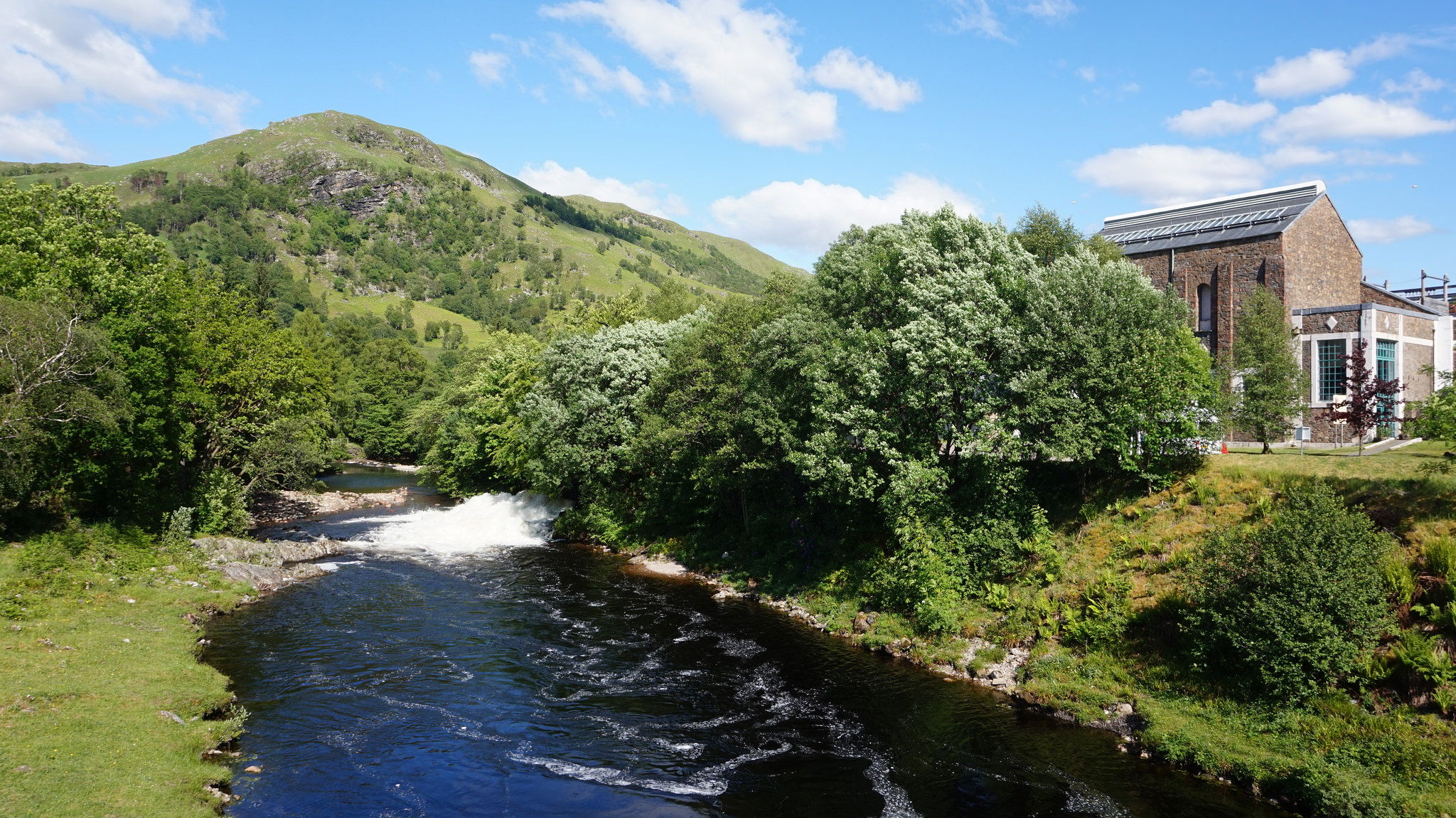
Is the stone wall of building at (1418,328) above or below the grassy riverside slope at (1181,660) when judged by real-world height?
above

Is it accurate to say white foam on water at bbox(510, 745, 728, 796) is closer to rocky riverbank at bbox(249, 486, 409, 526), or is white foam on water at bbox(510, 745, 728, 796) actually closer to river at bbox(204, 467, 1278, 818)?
river at bbox(204, 467, 1278, 818)

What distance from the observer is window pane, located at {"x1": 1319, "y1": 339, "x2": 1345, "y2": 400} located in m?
43.9

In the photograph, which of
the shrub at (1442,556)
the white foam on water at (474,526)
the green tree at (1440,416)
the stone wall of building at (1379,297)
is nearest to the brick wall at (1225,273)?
the stone wall of building at (1379,297)

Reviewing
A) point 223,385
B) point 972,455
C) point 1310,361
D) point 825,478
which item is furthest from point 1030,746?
point 223,385

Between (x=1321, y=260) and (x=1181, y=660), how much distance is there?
126 ft

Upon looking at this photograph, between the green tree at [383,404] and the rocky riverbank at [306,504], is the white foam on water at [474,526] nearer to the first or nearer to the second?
the rocky riverbank at [306,504]

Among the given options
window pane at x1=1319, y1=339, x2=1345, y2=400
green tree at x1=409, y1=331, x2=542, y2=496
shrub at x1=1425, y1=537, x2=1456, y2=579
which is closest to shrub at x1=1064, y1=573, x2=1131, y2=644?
shrub at x1=1425, y1=537, x2=1456, y2=579

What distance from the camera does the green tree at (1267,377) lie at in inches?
1362

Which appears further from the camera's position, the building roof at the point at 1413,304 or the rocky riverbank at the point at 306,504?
the rocky riverbank at the point at 306,504

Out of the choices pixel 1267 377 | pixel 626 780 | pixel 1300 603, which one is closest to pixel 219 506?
pixel 626 780

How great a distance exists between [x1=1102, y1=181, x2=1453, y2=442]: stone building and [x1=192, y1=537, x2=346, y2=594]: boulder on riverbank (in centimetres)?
5058

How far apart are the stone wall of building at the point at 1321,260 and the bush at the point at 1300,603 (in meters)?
31.3

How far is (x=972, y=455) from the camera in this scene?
31406 millimetres

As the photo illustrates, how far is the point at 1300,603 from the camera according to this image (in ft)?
68.4
